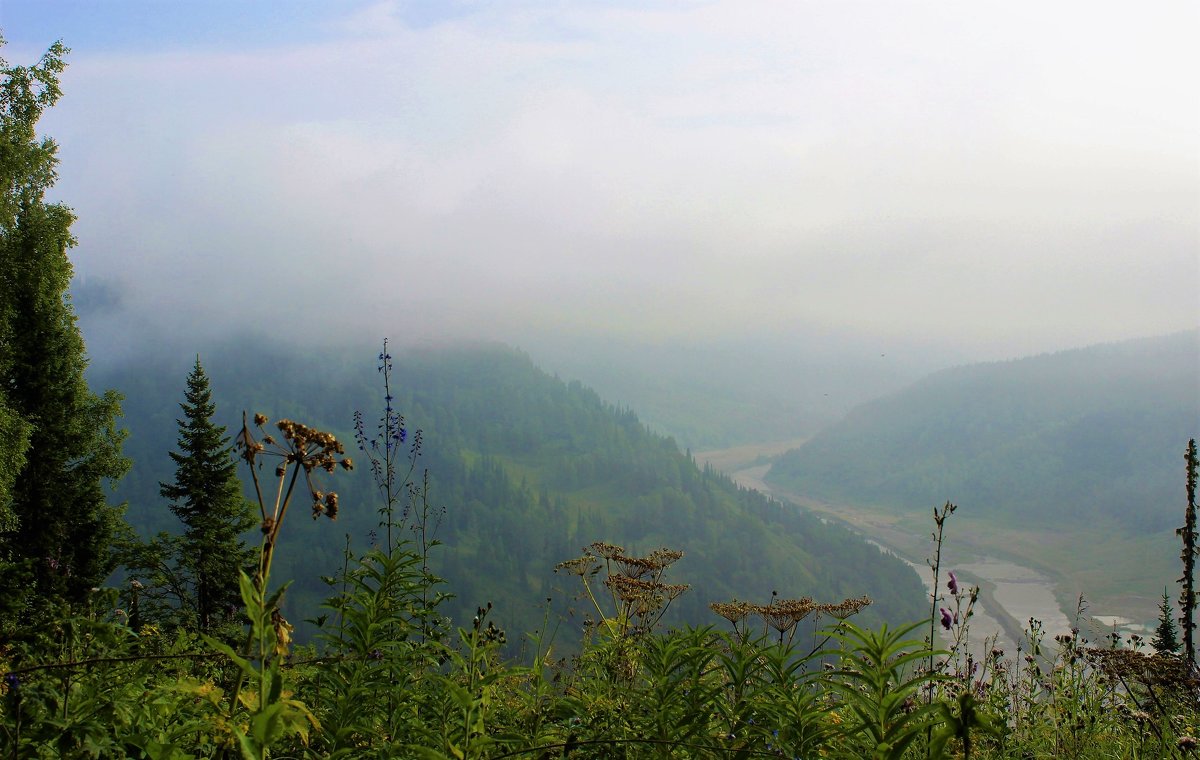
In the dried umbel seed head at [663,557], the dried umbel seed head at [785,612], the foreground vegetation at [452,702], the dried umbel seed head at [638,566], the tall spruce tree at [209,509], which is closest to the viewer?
the foreground vegetation at [452,702]

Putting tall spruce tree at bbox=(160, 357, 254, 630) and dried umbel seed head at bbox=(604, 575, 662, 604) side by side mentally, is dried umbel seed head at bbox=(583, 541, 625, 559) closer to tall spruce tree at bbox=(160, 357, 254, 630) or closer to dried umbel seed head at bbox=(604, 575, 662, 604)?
dried umbel seed head at bbox=(604, 575, 662, 604)

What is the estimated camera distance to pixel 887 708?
2.78 metres

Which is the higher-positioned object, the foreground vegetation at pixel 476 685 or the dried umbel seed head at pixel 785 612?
the foreground vegetation at pixel 476 685

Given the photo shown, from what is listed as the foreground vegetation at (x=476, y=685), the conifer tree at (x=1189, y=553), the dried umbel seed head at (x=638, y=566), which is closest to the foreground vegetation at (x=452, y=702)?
the foreground vegetation at (x=476, y=685)

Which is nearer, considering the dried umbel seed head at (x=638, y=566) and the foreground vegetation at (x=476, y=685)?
the foreground vegetation at (x=476, y=685)

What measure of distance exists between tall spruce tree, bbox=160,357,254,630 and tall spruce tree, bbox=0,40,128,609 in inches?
119

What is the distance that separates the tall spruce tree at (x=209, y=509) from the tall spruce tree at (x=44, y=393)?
119 inches

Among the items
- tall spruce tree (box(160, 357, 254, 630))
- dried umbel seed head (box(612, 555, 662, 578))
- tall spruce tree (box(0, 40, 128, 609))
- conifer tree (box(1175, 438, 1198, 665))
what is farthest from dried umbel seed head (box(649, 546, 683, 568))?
tall spruce tree (box(160, 357, 254, 630))

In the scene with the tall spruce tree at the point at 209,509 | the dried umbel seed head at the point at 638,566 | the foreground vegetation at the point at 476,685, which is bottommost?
the tall spruce tree at the point at 209,509

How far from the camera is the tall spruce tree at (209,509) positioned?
29422mm

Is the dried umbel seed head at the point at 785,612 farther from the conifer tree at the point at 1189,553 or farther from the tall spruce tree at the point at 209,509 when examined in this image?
the tall spruce tree at the point at 209,509

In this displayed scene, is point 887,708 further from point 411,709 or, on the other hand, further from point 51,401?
point 51,401

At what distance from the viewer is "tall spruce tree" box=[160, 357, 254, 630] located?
96.5 feet

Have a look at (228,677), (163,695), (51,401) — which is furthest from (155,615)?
(163,695)
